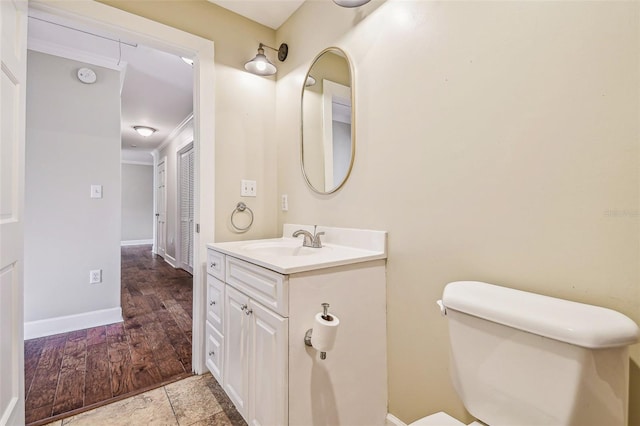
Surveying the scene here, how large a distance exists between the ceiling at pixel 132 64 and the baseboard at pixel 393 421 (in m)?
2.49

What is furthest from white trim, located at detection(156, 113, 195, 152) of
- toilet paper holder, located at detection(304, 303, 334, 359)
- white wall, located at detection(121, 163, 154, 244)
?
toilet paper holder, located at detection(304, 303, 334, 359)

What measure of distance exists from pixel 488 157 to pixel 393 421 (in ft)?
3.89

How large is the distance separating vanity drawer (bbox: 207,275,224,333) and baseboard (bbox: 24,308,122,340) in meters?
1.57

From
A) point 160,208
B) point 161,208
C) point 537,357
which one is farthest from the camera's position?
point 160,208

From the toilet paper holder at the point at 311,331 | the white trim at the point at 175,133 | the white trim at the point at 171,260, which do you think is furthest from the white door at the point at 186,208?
the toilet paper holder at the point at 311,331

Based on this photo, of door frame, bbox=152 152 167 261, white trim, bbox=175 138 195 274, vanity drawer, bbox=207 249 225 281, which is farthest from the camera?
door frame, bbox=152 152 167 261

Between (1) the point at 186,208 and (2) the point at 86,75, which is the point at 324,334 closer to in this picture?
(2) the point at 86,75

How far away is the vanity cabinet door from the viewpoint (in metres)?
1.23

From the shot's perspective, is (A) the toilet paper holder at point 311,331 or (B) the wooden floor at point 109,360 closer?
(A) the toilet paper holder at point 311,331

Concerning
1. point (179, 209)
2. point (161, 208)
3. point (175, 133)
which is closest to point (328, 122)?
point (179, 209)

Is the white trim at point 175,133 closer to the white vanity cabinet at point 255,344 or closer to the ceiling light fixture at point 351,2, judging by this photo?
the ceiling light fixture at point 351,2

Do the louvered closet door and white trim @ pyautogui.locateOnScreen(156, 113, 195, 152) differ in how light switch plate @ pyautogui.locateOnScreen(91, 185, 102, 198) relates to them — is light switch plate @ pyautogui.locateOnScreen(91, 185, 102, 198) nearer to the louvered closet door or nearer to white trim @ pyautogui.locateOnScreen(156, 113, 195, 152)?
the louvered closet door

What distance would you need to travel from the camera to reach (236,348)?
132 centimetres

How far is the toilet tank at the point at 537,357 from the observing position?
60 centimetres
